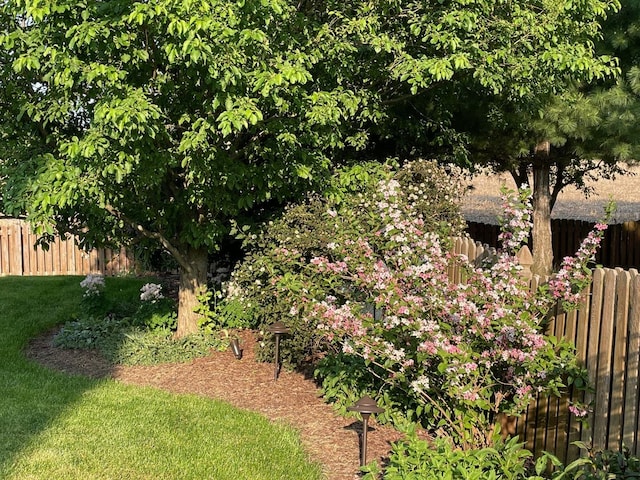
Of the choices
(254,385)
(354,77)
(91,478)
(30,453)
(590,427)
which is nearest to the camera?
(590,427)

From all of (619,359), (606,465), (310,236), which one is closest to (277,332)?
(310,236)

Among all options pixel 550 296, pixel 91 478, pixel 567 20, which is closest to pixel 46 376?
pixel 91 478

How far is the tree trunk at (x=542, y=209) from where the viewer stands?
432 inches

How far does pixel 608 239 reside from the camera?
11930mm

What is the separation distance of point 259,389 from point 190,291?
1915 millimetres

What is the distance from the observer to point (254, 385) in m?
6.28

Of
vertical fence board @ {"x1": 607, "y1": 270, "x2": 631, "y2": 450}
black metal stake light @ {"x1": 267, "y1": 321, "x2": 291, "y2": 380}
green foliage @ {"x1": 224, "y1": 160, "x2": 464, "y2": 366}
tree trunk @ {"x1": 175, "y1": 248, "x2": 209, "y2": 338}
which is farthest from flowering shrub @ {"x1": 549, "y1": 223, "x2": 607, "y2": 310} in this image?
tree trunk @ {"x1": 175, "y1": 248, "x2": 209, "y2": 338}

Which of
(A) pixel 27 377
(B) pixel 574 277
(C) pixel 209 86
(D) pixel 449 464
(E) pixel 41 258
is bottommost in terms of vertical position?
(A) pixel 27 377

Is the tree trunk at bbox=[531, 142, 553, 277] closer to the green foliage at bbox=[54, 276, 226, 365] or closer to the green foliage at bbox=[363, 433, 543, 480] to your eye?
the green foliage at bbox=[54, 276, 226, 365]

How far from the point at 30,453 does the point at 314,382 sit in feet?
8.50

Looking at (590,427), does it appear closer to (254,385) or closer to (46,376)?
(254,385)

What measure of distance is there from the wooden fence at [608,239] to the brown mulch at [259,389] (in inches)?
223

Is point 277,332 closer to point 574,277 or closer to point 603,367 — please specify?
point 574,277

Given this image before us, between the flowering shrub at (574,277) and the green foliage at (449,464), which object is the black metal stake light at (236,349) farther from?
the flowering shrub at (574,277)
